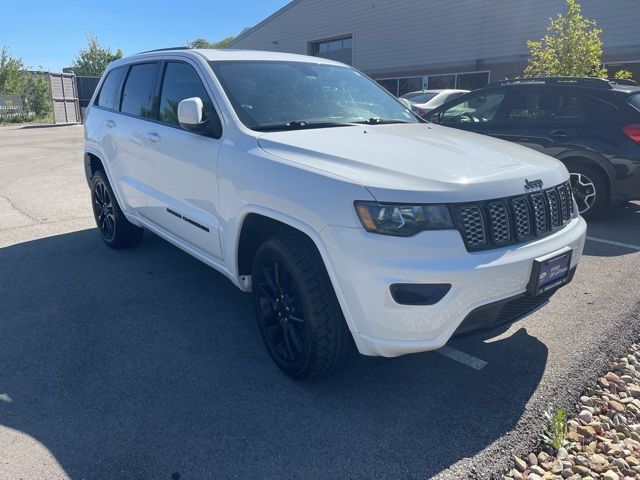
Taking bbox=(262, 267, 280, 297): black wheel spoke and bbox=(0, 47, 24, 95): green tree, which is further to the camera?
bbox=(0, 47, 24, 95): green tree

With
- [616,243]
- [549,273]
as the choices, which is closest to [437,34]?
[616,243]

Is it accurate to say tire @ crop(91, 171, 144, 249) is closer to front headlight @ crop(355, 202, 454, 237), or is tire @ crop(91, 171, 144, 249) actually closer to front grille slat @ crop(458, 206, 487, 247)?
front headlight @ crop(355, 202, 454, 237)

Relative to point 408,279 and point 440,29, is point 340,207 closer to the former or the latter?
A: point 408,279

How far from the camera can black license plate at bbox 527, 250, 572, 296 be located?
2.57 metres

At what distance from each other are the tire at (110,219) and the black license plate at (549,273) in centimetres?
393

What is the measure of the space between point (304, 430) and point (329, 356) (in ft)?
1.28

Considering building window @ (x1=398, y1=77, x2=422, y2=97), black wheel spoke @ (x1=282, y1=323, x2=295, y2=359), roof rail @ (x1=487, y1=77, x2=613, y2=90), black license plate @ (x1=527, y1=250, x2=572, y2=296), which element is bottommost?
black wheel spoke @ (x1=282, y1=323, x2=295, y2=359)

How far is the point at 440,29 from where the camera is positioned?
67.5 ft

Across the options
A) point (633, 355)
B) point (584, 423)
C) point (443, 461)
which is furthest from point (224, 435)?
point (633, 355)

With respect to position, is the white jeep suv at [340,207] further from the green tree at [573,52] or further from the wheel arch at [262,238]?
the green tree at [573,52]

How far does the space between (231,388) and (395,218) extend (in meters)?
1.41

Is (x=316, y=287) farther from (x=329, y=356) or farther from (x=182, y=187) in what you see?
(x=182, y=187)

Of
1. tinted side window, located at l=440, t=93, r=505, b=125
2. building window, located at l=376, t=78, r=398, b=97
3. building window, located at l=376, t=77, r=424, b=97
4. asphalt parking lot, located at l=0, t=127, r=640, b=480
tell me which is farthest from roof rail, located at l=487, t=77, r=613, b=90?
building window, located at l=376, t=78, r=398, b=97

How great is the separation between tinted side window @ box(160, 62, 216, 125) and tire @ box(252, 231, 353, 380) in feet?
3.98
